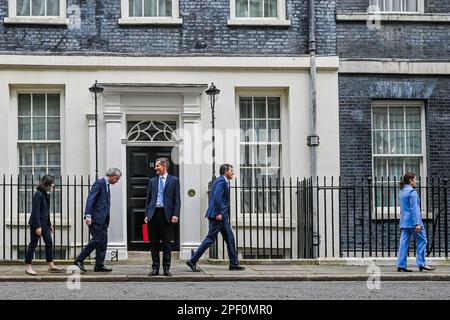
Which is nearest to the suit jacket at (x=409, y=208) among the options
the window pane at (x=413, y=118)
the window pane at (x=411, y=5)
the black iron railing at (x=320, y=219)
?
the black iron railing at (x=320, y=219)

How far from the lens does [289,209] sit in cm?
1853

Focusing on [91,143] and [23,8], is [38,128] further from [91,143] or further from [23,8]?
[23,8]

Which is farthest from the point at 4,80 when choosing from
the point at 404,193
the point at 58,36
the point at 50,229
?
the point at 404,193

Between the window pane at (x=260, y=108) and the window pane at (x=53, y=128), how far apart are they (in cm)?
385

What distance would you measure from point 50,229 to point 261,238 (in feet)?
15.3

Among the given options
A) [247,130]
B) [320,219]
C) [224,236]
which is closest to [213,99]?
[247,130]

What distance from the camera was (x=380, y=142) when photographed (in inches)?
746

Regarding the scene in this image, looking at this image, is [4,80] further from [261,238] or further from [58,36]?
[261,238]

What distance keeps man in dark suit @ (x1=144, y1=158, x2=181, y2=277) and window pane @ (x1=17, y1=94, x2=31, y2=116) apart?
4696 millimetres

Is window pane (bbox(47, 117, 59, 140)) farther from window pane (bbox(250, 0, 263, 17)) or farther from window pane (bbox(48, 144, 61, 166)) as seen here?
window pane (bbox(250, 0, 263, 17))

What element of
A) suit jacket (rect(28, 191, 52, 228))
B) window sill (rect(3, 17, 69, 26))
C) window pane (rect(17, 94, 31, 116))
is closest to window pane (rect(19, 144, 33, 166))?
window pane (rect(17, 94, 31, 116))

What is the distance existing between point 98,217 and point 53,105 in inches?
159

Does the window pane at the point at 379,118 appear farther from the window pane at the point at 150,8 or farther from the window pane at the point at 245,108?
the window pane at the point at 150,8
